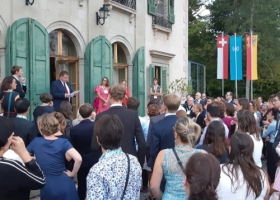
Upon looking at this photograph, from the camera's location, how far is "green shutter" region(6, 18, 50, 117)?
9.45 metres

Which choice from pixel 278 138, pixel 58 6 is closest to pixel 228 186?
pixel 278 138

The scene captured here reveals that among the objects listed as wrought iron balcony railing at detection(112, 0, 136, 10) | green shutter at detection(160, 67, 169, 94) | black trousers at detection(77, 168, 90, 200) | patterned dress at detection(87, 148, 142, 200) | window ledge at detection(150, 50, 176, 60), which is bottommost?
black trousers at detection(77, 168, 90, 200)

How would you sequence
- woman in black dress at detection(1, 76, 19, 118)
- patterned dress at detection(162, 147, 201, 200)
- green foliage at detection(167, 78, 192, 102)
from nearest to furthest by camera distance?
patterned dress at detection(162, 147, 201, 200) → woman in black dress at detection(1, 76, 19, 118) → green foliage at detection(167, 78, 192, 102)

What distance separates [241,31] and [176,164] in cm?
3092

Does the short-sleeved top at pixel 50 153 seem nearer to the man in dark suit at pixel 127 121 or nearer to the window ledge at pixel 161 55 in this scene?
the man in dark suit at pixel 127 121

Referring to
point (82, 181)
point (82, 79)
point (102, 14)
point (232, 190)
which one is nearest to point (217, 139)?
point (232, 190)

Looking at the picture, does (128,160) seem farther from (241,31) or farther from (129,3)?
(241,31)

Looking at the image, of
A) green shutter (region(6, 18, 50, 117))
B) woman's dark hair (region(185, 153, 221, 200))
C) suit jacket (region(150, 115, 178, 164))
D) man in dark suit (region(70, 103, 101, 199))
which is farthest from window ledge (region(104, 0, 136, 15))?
woman's dark hair (region(185, 153, 221, 200))

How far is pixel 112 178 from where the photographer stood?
3.18m

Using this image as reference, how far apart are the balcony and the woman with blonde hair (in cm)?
1210

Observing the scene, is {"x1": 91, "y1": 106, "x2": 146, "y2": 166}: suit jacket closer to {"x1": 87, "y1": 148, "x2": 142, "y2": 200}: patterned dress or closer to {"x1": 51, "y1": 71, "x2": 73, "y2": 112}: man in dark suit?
{"x1": 87, "y1": 148, "x2": 142, "y2": 200}: patterned dress

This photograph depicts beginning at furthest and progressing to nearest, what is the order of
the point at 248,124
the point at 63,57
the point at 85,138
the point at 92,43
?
the point at 92,43, the point at 63,57, the point at 85,138, the point at 248,124

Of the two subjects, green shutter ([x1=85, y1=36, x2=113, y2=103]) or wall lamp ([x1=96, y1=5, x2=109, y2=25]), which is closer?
green shutter ([x1=85, y1=36, x2=113, y2=103])

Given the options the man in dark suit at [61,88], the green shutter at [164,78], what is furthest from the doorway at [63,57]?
the green shutter at [164,78]
